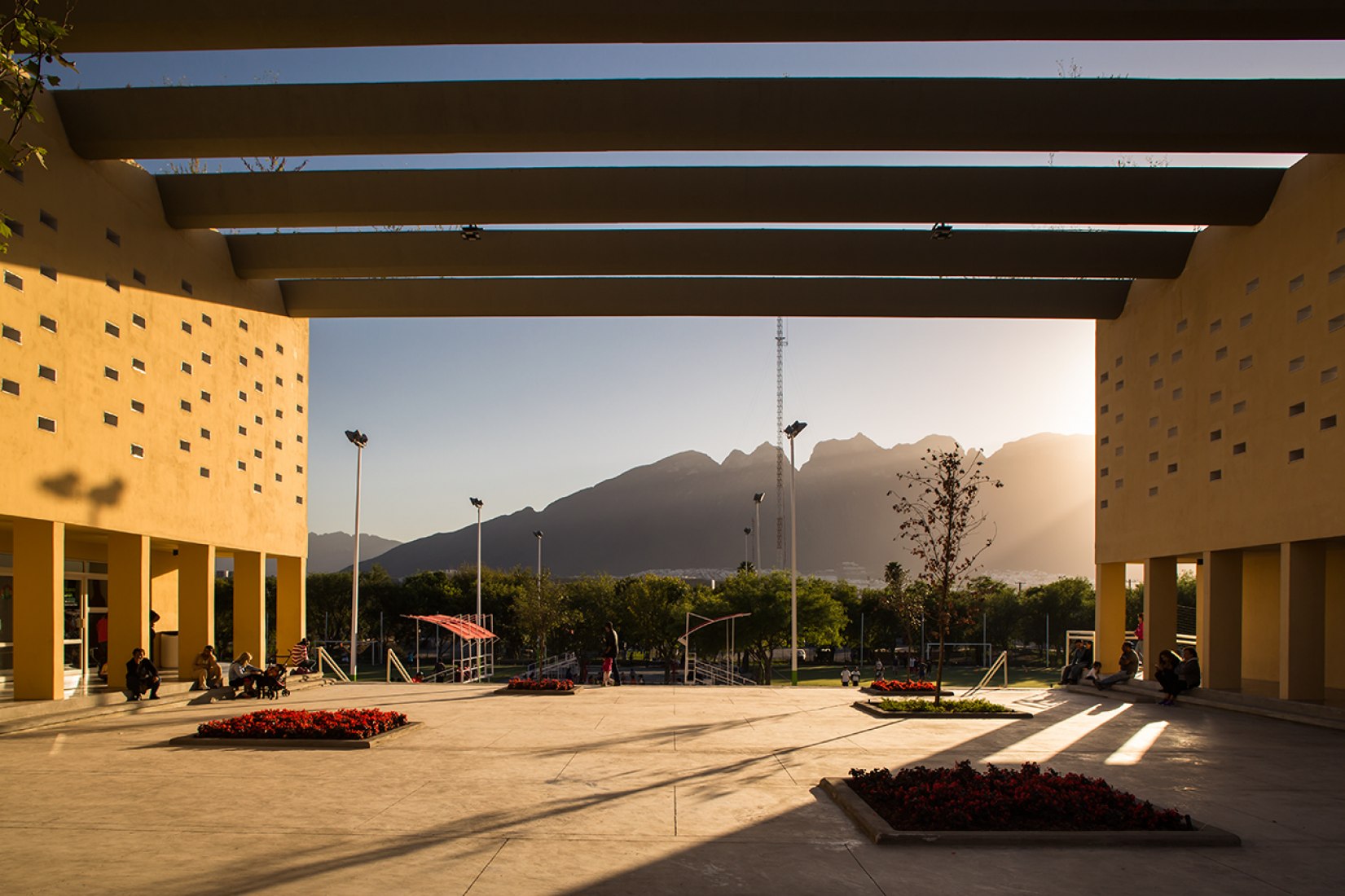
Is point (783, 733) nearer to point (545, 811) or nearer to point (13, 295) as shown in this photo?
point (545, 811)

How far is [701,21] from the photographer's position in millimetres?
15656

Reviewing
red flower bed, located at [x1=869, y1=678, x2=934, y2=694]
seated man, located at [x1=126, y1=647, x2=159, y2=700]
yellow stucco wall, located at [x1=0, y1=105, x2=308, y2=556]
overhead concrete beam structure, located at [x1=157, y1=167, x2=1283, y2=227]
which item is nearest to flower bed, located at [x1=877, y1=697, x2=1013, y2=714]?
red flower bed, located at [x1=869, y1=678, x2=934, y2=694]

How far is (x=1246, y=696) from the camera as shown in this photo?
23.2 metres

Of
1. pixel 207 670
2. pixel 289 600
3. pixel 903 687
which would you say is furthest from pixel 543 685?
pixel 289 600

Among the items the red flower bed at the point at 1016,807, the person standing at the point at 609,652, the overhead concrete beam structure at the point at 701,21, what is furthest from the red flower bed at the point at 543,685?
the red flower bed at the point at 1016,807

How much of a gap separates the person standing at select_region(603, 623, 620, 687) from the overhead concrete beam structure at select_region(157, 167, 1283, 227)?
1281 cm

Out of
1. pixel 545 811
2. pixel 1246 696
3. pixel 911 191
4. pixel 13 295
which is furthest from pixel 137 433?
pixel 1246 696

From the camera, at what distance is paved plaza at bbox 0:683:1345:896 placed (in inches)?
314

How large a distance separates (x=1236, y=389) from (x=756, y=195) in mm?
12786

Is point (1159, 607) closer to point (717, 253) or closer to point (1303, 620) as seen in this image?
point (1303, 620)

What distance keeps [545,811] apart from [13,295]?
14.5 metres

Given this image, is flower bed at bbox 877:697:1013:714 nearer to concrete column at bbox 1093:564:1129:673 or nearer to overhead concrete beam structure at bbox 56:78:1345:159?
overhead concrete beam structure at bbox 56:78:1345:159

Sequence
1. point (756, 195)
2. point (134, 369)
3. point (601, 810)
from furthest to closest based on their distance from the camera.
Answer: point (134, 369), point (756, 195), point (601, 810)

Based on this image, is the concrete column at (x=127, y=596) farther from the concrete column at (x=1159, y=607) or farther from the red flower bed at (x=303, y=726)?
the concrete column at (x=1159, y=607)
